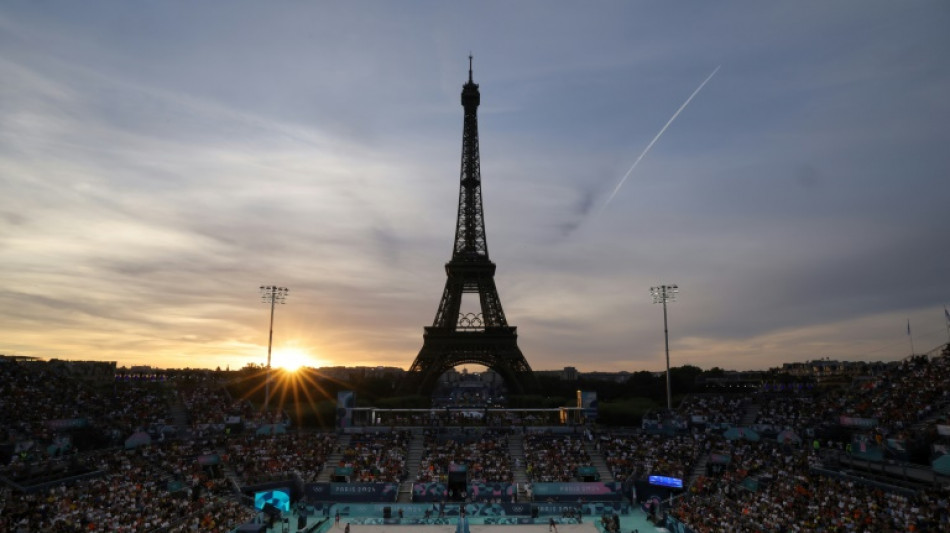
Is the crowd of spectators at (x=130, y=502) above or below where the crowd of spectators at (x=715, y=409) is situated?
below

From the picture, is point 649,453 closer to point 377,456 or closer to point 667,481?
point 667,481

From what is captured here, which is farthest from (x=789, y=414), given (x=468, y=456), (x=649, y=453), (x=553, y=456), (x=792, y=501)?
(x=468, y=456)

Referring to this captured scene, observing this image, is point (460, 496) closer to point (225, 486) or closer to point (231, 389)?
point (225, 486)

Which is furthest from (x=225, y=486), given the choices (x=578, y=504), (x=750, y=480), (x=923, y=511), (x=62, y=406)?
(x=923, y=511)

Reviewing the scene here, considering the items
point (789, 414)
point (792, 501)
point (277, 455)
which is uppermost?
point (789, 414)

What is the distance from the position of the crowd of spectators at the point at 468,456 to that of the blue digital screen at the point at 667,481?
1129 cm

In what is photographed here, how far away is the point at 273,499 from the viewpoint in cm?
4209

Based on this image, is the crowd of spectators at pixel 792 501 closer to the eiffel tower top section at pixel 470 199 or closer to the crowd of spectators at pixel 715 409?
the crowd of spectators at pixel 715 409

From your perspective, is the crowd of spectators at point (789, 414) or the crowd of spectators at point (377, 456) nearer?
the crowd of spectators at point (377, 456)

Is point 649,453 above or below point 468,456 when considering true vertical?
above

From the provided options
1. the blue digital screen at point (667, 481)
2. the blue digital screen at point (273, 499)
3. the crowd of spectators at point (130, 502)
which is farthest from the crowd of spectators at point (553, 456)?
the crowd of spectators at point (130, 502)

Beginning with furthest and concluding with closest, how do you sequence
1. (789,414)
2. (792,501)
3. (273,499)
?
(789,414)
(273,499)
(792,501)

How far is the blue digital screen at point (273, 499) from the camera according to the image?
41.4 metres

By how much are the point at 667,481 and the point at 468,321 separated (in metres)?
32.7
